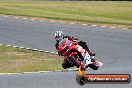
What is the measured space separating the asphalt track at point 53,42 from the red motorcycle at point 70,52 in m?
10.7

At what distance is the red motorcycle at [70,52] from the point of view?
4.80 m

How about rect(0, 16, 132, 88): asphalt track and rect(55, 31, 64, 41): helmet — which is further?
rect(0, 16, 132, 88): asphalt track

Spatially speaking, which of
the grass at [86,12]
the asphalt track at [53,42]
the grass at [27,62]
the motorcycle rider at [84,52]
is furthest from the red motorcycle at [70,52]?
the grass at [86,12]

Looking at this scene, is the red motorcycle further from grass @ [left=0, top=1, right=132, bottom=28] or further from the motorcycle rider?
grass @ [left=0, top=1, right=132, bottom=28]

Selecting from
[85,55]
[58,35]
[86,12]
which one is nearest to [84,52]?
[85,55]

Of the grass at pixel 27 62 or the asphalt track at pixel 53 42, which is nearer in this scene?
the asphalt track at pixel 53 42

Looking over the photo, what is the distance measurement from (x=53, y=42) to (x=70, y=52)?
102 ft

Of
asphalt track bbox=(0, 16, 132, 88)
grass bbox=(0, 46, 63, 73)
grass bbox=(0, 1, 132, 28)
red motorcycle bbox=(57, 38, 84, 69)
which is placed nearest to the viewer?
red motorcycle bbox=(57, 38, 84, 69)

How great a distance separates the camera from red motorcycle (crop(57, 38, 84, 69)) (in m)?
4.80

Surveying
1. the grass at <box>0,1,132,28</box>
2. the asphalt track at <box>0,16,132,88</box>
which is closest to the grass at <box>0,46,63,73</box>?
the asphalt track at <box>0,16,132,88</box>

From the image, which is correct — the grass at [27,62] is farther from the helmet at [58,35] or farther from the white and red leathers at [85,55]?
the white and red leathers at [85,55]

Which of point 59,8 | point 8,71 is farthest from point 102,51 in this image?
point 59,8

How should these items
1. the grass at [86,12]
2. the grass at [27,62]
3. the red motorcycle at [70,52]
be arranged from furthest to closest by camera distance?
1. the grass at [86,12]
2. the grass at [27,62]
3. the red motorcycle at [70,52]

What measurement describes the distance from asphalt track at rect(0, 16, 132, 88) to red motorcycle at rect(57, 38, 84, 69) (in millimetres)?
10738
